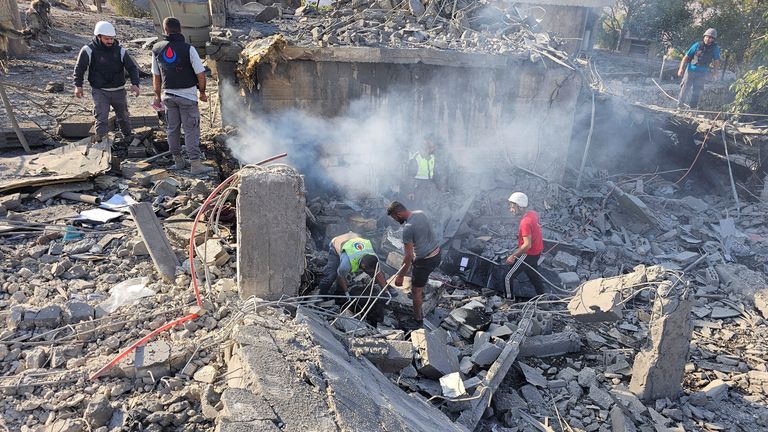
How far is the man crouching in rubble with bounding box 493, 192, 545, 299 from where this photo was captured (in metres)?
6.80

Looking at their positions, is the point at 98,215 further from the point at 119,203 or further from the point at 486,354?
the point at 486,354

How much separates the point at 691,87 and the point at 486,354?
9708 mm

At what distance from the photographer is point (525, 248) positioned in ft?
22.4

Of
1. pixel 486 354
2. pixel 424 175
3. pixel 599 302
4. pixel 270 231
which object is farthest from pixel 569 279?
pixel 270 231

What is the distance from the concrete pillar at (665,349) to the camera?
495 centimetres

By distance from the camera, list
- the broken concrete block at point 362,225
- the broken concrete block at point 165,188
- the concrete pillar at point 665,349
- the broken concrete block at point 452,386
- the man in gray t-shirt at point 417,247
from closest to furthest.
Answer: the broken concrete block at point 452,386 → the concrete pillar at point 665,349 → the man in gray t-shirt at point 417,247 → the broken concrete block at point 165,188 → the broken concrete block at point 362,225

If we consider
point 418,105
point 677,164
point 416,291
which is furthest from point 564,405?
point 677,164

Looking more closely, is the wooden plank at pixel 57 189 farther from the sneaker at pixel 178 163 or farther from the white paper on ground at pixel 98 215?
the sneaker at pixel 178 163

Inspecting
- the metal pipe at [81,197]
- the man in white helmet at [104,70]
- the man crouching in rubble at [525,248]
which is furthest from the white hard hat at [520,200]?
the man in white helmet at [104,70]

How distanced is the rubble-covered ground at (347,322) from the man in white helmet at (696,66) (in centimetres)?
332

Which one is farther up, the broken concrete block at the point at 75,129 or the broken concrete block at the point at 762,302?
the broken concrete block at the point at 75,129

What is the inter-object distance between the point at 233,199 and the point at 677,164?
11.1 meters

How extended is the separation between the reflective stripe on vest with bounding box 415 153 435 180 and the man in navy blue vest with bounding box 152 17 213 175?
11.9ft

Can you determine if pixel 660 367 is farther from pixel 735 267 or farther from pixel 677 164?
pixel 677 164
